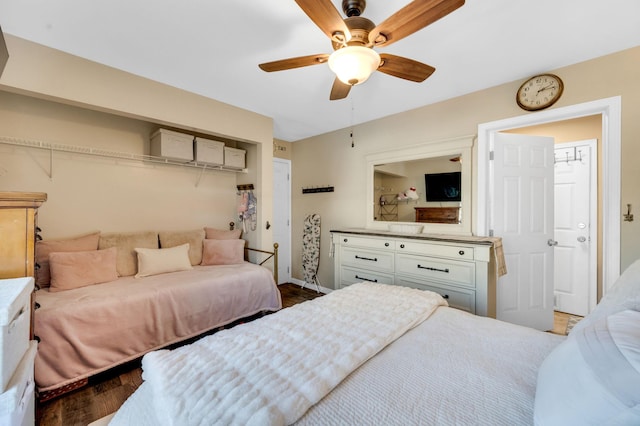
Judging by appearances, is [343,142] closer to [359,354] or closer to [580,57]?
[580,57]

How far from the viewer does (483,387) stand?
33.9 inches

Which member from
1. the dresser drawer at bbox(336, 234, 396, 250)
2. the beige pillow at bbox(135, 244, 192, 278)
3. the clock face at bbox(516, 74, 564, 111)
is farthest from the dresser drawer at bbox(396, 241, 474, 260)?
the beige pillow at bbox(135, 244, 192, 278)

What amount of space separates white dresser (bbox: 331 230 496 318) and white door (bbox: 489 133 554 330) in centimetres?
29

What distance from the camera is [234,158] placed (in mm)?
3545

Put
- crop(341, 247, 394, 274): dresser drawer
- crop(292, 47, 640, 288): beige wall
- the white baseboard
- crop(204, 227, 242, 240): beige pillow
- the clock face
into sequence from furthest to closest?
the white baseboard, crop(204, 227, 242, 240): beige pillow, crop(341, 247, 394, 274): dresser drawer, the clock face, crop(292, 47, 640, 288): beige wall

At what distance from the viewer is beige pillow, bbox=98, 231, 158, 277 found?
8.87 ft

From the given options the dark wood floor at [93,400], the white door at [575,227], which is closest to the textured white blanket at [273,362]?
the dark wood floor at [93,400]

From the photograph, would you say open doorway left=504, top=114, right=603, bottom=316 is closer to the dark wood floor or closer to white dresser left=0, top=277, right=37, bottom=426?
white dresser left=0, top=277, right=37, bottom=426

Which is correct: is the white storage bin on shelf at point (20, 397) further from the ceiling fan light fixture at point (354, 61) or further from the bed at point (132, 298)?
the ceiling fan light fixture at point (354, 61)

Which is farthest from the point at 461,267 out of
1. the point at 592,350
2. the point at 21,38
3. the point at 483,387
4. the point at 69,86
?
the point at 21,38

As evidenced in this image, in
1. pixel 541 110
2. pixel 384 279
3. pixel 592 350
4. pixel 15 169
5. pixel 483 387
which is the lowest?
pixel 384 279

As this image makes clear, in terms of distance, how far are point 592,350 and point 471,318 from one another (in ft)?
2.70

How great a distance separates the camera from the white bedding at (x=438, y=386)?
0.75 metres

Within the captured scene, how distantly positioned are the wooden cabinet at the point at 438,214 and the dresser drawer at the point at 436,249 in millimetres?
524
